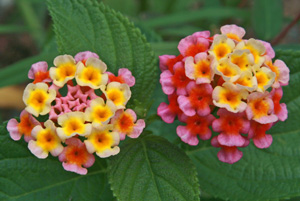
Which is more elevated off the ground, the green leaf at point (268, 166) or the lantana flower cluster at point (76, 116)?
the lantana flower cluster at point (76, 116)

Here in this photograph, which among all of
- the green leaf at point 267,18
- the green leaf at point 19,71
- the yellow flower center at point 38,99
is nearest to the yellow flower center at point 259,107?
the yellow flower center at point 38,99

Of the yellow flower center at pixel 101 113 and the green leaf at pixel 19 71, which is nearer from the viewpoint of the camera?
the yellow flower center at pixel 101 113

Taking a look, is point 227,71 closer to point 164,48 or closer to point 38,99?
point 38,99

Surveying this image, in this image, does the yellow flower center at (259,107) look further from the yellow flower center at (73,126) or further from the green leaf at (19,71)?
the green leaf at (19,71)

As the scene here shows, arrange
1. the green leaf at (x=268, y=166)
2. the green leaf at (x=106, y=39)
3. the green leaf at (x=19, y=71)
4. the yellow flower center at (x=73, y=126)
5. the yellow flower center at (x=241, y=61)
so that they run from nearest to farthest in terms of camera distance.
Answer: the yellow flower center at (x=73, y=126) → the yellow flower center at (x=241, y=61) → the green leaf at (x=106, y=39) → the green leaf at (x=268, y=166) → the green leaf at (x=19, y=71)

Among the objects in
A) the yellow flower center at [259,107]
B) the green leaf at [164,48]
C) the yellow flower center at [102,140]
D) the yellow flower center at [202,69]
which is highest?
the yellow flower center at [202,69]

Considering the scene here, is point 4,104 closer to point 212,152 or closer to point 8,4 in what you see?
point 8,4
